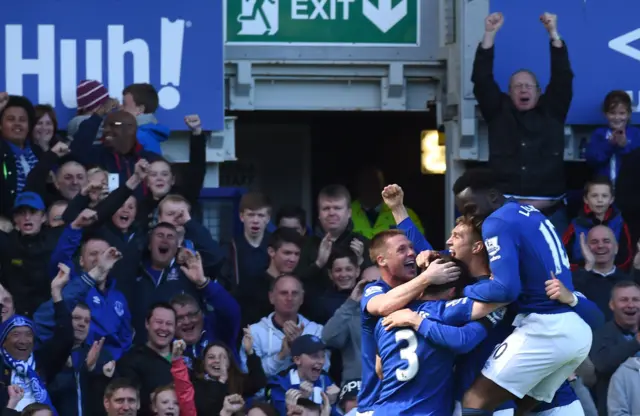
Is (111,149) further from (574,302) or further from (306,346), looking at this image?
(574,302)

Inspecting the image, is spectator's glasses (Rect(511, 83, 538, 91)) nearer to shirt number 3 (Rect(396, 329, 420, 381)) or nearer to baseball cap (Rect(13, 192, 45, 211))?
baseball cap (Rect(13, 192, 45, 211))

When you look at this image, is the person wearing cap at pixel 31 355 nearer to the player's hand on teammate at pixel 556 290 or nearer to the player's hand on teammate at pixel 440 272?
the player's hand on teammate at pixel 440 272

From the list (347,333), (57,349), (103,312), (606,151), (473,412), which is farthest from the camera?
(606,151)

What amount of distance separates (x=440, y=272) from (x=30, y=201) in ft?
14.0

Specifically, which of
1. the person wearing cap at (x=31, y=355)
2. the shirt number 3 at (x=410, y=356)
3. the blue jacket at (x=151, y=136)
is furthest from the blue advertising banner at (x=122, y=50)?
the shirt number 3 at (x=410, y=356)

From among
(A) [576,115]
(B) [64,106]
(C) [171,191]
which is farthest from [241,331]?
(A) [576,115]

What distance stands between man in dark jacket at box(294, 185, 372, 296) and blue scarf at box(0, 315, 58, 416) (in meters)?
2.29

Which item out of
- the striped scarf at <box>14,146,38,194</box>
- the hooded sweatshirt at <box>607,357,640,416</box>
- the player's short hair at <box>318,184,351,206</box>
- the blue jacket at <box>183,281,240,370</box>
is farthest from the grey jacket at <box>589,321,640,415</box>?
the striped scarf at <box>14,146,38,194</box>

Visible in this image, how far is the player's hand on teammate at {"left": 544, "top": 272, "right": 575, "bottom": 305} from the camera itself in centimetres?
1027

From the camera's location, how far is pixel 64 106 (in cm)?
1503

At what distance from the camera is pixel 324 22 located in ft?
51.2

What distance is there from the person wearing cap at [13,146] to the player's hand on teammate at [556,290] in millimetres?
5042

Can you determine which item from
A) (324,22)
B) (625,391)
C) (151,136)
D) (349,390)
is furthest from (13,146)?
(625,391)

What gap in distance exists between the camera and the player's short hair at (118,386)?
39.2ft
